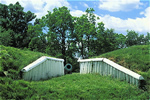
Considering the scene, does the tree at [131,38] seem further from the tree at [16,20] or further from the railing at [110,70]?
the railing at [110,70]

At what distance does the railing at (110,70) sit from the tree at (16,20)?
2017cm

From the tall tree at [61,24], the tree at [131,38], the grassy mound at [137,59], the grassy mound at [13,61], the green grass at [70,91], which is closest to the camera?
the green grass at [70,91]

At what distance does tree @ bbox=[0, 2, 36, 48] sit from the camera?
89.5ft

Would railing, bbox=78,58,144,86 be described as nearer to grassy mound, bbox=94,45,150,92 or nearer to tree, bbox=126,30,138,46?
grassy mound, bbox=94,45,150,92

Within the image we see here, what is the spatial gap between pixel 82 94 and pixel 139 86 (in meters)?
2.79

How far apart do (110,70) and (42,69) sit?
3.67m

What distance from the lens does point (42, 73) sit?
8.41 m

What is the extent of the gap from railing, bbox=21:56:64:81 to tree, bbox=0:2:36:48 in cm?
1938

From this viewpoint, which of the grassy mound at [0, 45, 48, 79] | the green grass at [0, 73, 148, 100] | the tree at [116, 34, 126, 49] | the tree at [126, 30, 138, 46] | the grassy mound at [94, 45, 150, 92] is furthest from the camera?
the tree at [126, 30, 138, 46]

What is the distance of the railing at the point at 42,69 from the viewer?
25.0ft

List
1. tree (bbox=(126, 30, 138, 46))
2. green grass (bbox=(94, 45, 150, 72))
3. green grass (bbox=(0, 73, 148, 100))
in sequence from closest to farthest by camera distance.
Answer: green grass (bbox=(0, 73, 148, 100)) → green grass (bbox=(94, 45, 150, 72)) → tree (bbox=(126, 30, 138, 46))

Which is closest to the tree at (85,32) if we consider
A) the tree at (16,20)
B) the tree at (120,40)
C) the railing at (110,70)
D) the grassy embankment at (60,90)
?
the tree at (120,40)

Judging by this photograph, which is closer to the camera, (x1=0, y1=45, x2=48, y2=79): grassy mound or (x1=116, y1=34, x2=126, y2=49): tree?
(x1=0, y1=45, x2=48, y2=79): grassy mound

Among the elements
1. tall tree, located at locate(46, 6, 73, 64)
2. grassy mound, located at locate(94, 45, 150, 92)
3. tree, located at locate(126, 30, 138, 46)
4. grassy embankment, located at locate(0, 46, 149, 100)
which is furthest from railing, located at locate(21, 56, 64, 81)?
tree, located at locate(126, 30, 138, 46)
